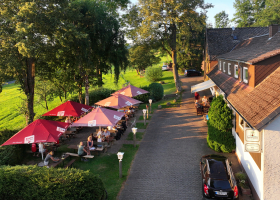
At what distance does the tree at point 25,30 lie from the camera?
49.2ft

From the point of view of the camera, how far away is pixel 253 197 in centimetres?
948

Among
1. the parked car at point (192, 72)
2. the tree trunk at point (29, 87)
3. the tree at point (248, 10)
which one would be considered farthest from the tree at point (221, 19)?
the tree trunk at point (29, 87)

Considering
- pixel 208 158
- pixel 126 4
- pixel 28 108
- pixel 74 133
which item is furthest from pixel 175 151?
pixel 126 4

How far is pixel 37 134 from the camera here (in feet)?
40.4

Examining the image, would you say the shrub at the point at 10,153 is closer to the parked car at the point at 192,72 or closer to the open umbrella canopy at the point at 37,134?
the open umbrella canopy at the point at 37,134

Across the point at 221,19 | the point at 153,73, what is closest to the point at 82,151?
the point at 153,73

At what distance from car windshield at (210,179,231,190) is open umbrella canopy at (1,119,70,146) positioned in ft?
27.0

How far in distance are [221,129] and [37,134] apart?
1060cm

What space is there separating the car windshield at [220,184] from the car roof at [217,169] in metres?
0.20

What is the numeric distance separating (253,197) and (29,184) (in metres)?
9.10

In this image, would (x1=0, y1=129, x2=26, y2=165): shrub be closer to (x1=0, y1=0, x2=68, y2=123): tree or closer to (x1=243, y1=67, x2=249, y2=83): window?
(x1=0, y1=0, x2=68, y2=123): tree

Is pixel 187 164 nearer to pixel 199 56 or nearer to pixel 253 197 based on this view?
pixel 253 197

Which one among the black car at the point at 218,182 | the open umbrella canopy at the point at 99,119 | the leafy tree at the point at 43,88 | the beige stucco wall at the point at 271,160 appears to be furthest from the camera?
the leafy tree at the point at 43,88

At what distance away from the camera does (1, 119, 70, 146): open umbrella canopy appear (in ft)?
39.3
